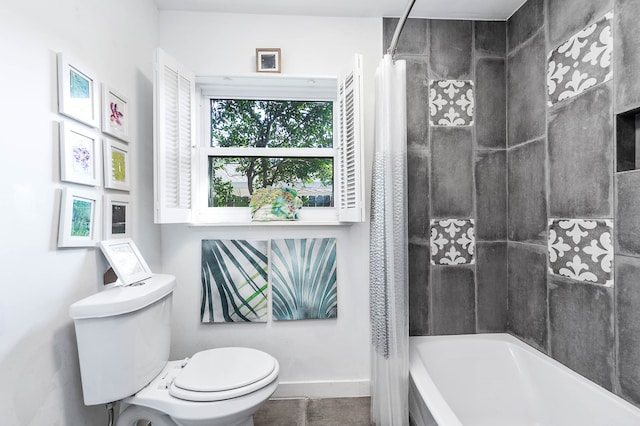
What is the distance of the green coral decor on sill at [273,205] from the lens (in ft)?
6.02

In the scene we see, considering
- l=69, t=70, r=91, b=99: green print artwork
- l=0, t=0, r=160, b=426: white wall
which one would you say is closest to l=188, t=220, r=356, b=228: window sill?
l=0, t=0, r=160, b=426: white wall

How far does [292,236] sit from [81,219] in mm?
1037

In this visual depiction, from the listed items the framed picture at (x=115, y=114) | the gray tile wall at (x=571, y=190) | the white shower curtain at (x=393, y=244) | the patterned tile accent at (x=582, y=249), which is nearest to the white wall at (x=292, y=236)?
the white shower curtain at (x=393, y=244)

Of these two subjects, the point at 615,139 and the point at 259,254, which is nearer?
the point at 615,139

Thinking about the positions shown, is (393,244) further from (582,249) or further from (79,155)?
(79,155)

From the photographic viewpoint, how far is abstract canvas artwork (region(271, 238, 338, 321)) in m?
1.86

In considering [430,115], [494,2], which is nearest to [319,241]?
[430,115]

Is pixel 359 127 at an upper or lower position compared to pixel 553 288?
upper

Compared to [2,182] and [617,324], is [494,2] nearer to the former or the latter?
[617,324]

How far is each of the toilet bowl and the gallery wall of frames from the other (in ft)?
2.18

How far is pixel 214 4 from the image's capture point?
1.75m

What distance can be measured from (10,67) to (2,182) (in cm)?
34

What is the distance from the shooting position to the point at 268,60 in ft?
5.89

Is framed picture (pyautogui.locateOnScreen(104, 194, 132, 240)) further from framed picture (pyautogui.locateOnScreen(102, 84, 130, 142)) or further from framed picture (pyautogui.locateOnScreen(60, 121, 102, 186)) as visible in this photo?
framed picture (pyautogui.locateOnScreen(102, 84, 130, 142))
